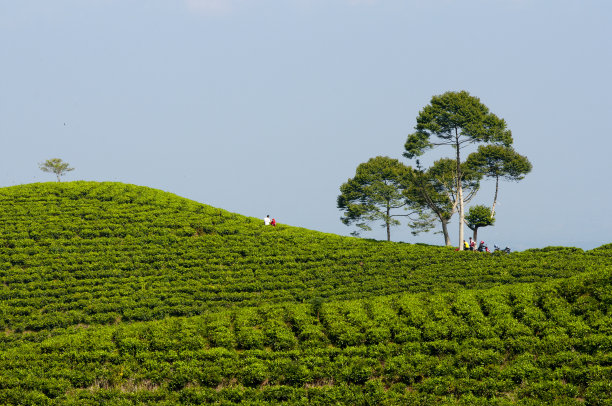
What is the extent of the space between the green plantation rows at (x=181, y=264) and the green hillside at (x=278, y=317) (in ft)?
0.48

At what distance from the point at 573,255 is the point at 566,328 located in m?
15.6

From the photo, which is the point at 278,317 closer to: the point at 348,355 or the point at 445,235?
the point at 348,355

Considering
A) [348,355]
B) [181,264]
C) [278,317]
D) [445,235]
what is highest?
[445,235]

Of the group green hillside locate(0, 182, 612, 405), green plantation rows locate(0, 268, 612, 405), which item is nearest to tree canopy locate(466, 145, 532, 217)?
green hillside locate(0, 182, 612, 405)

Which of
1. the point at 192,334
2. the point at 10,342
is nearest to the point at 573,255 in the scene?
the point at 192,334

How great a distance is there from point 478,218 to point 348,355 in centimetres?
3114

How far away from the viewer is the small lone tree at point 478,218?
52.3 metres

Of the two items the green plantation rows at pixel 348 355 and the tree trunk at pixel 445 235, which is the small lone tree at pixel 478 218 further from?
the green plantation rows at pixel 348 355

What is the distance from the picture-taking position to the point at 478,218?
52.7 meters

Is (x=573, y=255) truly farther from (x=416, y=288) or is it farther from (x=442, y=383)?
(x=442, y=383)

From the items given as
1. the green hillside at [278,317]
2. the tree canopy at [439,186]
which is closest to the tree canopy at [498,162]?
the tree canopy at [439,186]

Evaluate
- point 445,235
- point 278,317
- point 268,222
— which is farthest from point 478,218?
point 278,317

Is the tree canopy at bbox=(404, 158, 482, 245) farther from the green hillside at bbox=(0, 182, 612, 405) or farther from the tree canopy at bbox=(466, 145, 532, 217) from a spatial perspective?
the green hillside at bbox=(0, 182, 612, 405)

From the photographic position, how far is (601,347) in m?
24.7
